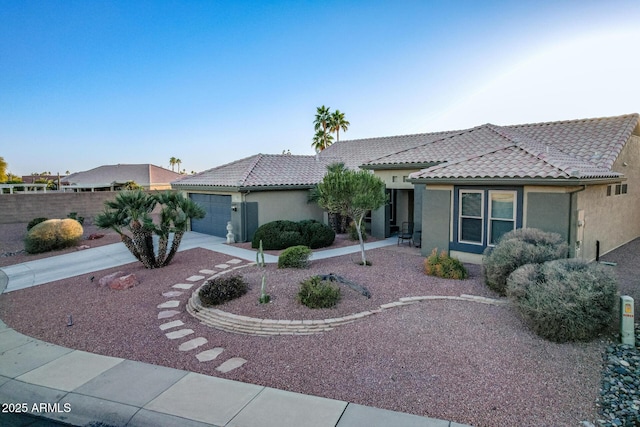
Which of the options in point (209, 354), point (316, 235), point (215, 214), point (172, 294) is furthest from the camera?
point (215, 214)

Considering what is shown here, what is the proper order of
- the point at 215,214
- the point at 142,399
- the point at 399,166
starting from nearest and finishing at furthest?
the point at 142,399
the point at 399,166
the point at 215,214

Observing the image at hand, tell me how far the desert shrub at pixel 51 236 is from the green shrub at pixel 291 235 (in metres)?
8.74

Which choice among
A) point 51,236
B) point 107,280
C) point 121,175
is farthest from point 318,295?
point 121,175

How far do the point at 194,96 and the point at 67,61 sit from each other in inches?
277

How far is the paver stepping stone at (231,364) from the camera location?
6090 millimetres

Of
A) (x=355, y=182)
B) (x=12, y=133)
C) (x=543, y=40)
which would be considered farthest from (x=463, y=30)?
(x=12, y=133)

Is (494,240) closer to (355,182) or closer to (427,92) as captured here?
(355,182)

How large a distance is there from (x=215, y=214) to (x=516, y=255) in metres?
14.7

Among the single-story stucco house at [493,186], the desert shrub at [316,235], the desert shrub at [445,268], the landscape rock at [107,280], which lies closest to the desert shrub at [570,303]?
the desert shrub at [445,268]

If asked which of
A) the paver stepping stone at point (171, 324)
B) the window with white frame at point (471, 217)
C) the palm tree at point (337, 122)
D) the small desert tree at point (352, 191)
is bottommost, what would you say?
the paver stepping stone at point (171, 324)

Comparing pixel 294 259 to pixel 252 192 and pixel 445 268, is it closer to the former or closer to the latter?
pixel 445 268

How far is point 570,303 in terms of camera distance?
6.42 meters

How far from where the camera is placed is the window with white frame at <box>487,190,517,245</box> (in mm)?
11516

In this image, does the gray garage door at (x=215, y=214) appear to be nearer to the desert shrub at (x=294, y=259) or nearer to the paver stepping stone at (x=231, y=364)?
the desert shrub at (x=294, y=259)
